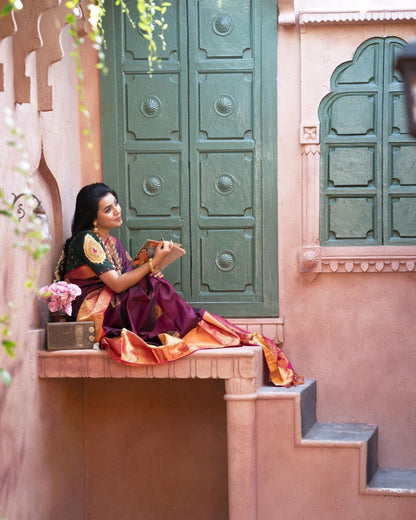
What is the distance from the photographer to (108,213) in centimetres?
521

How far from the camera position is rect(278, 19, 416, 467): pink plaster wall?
570 centimetres

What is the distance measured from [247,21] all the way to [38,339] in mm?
2491

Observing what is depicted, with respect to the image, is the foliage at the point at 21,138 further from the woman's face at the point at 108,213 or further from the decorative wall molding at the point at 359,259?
the decorative wall molding at the point at 359,259

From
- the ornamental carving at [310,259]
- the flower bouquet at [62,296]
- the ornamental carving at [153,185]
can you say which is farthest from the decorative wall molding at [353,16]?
the flower bouquet at [62,296]

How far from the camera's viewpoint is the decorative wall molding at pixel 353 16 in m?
5.58

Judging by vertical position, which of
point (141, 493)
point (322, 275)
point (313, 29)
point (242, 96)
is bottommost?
point (141, 493)

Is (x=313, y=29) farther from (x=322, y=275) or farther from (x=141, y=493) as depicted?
(x=141, y=493)

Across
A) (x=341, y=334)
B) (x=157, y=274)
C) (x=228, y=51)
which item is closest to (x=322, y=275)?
(x=341, y=334)

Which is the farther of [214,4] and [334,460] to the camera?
[214,4]

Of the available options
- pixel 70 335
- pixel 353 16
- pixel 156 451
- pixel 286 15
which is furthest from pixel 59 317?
pixel 353 16

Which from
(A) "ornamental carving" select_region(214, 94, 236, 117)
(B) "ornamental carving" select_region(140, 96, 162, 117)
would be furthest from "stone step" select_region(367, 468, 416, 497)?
(B) "ornamental carving" select_region(140, 96, 162, 117)

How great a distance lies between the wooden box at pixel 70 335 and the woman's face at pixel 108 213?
2.06 feet

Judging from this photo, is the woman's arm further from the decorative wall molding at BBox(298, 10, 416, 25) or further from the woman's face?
the decorative wall molding at BBox(298, 10, 416, 25)

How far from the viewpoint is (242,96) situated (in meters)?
5.71
